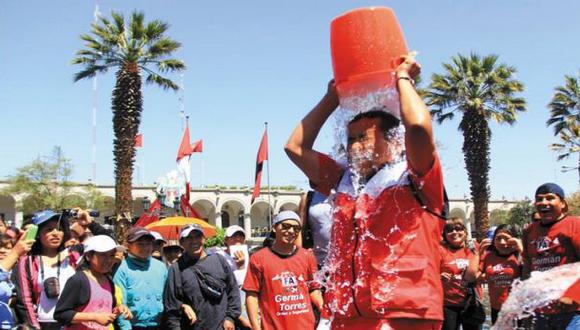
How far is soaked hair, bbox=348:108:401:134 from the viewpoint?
8.08ft

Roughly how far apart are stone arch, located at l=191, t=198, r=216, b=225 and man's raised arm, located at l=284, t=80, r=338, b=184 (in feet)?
195

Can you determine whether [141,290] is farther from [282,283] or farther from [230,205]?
[230,205]

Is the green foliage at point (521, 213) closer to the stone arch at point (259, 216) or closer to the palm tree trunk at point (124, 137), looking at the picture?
the stone arch at point (259, 216)

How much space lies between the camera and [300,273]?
5.55 metres

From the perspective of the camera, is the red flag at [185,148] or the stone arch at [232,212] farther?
the stone arch at [232,212]

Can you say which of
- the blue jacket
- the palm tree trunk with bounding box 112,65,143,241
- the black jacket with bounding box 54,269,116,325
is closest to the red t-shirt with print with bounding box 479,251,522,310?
the blue jacket

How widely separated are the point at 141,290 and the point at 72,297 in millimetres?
1252

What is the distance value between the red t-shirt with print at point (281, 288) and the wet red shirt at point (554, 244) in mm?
2062

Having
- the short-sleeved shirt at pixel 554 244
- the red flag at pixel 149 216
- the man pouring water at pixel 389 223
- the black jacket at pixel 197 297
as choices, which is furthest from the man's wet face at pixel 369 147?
the red flag at pixel 149 216

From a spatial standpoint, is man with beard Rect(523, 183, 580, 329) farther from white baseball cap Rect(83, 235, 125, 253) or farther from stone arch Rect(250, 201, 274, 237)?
stone arch Rect(250, 201, 274, 237)

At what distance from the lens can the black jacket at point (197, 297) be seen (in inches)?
247

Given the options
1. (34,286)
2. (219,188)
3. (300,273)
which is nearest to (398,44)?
(300,273)

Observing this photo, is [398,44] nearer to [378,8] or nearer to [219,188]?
[378,8]

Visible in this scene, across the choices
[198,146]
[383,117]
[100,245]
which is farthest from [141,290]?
[198,146]
